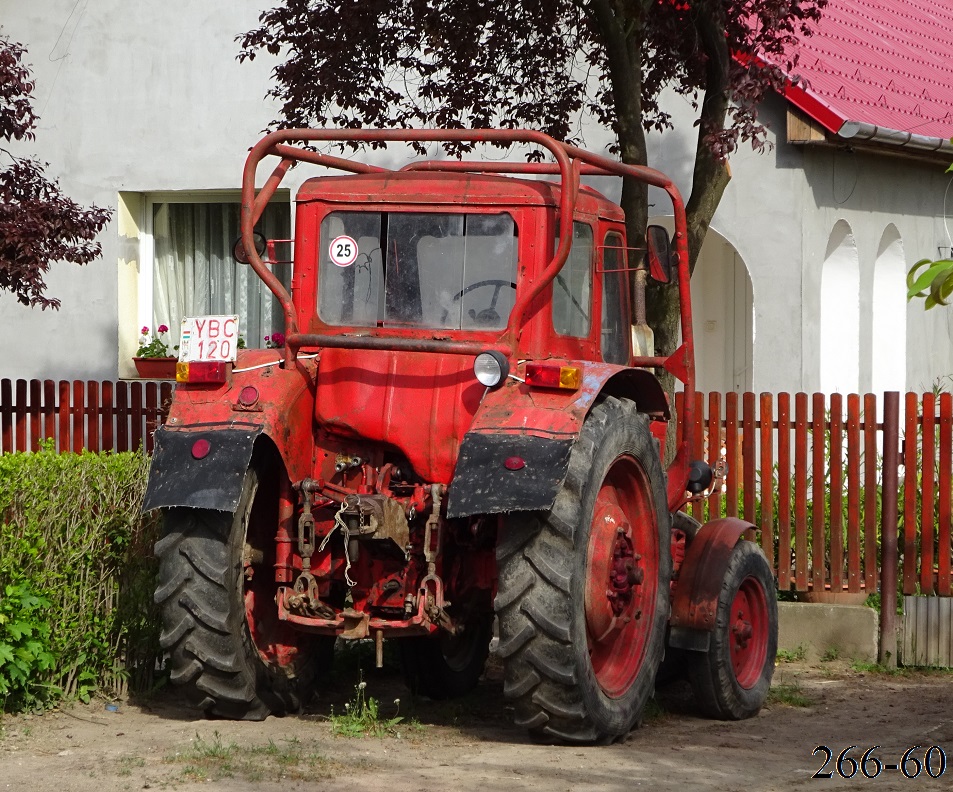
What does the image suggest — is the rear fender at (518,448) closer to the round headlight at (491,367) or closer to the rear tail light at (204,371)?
the round headlight at (491,367)

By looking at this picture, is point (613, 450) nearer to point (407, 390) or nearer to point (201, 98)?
point (407, 390)

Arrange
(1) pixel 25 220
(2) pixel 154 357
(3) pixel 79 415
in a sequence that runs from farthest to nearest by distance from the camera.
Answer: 1. (2) pixel 154 357
2. (3) pixel 79 415
3. (1) pixel 25 220

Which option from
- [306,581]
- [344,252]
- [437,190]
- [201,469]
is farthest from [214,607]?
[437,190]

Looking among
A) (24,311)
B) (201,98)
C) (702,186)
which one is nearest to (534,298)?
(702,186)

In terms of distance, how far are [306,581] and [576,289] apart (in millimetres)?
1756

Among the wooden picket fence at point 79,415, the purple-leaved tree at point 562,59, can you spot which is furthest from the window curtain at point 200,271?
the purple-leaved tree at point 562,59

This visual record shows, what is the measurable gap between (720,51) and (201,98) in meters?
6.11

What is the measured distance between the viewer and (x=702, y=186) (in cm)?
955

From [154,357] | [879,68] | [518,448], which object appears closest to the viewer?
[518,448]

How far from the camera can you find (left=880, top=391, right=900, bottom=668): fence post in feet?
30.9

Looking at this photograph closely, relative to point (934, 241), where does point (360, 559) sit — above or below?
below

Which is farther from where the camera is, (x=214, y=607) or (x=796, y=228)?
(x=796, y=228)

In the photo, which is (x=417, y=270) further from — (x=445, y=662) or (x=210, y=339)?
(x=445, y=662)

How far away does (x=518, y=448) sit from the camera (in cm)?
603
